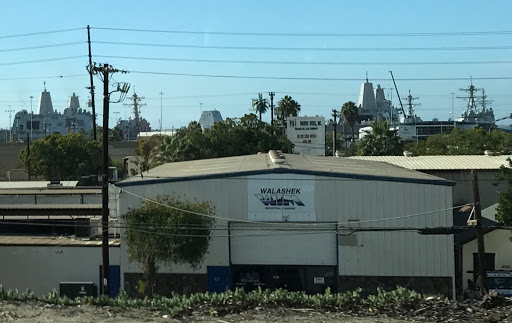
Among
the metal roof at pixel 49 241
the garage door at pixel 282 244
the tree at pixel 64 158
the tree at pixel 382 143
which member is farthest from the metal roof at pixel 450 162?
the tree at pixel 64 158

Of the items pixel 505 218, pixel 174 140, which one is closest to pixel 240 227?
pixel 505 218

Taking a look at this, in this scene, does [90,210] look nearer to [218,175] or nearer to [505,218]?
[218,175]

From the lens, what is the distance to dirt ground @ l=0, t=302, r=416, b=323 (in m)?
14.1

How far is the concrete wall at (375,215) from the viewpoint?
1149 inches

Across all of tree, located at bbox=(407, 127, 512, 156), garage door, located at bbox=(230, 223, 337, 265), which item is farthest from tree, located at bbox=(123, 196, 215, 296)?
tree, located at bbox=(407, 127, 512, 156)

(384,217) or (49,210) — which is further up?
(49,210)

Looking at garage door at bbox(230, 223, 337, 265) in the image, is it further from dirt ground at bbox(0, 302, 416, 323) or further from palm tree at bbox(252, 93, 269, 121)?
palm tree at bbox(252, 93, 269, 121)

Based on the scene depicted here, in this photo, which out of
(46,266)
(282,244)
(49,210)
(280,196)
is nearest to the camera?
(280,196)

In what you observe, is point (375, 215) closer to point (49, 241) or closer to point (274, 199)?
point (274, 199)

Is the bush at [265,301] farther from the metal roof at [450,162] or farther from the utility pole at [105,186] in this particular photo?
the metal roof at [450,162]

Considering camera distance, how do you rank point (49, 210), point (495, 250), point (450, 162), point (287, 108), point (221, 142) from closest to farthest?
point (49, 210)
point (495, 250)
point (450, 162)
point (221, 142)
point (287, 108)

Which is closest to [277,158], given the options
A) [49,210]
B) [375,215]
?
[375,215]

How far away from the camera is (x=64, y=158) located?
76438 millimetres

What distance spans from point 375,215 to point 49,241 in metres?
15.5
